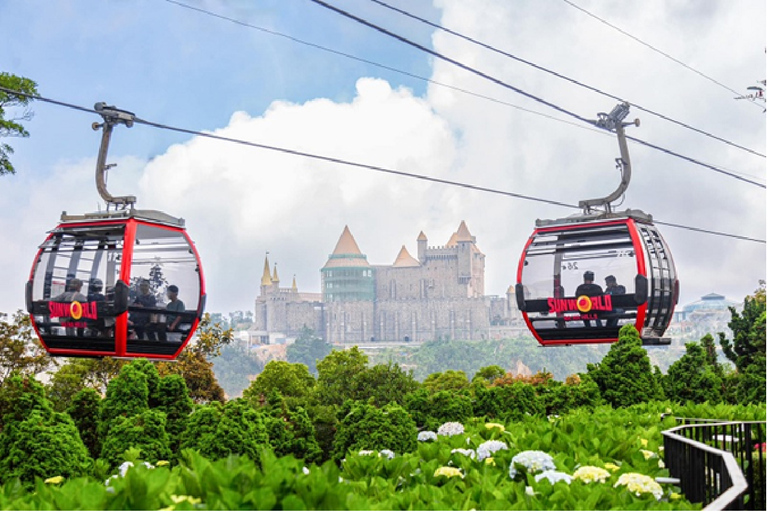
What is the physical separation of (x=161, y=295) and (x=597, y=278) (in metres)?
6.15

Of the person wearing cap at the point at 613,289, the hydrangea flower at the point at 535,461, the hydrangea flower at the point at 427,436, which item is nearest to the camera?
the hydrangea flower at the point at 535,461

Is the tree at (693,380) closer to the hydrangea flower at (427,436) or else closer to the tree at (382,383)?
the tree at (382,383)

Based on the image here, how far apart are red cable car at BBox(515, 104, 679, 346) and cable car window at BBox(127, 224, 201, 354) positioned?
480 cm

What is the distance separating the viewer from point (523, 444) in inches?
263

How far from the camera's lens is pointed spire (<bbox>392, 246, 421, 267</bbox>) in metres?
134

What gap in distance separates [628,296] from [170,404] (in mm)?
6553

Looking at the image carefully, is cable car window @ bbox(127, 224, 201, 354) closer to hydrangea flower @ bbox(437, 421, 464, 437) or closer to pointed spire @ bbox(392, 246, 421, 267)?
hydrangea flower @ bbox(437, 421, 464, 437)

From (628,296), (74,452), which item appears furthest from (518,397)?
(74,452)

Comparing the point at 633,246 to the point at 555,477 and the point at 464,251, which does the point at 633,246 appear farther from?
the point at 464,251

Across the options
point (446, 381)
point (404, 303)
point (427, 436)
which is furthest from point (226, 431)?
point (404, 303)

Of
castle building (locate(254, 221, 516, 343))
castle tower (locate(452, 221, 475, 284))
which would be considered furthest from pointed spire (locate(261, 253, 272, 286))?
castle tower (locate(452, 221, 475, 284))

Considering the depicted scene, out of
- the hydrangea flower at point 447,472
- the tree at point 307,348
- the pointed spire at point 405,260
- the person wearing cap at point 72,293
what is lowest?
the tree at point 307,348

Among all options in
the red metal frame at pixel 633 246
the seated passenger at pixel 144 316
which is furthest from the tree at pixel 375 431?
the red metal frame at pixel 633 246

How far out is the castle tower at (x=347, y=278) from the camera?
5315 inches
